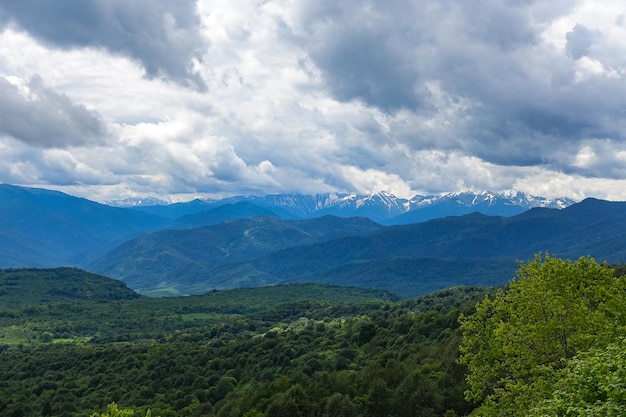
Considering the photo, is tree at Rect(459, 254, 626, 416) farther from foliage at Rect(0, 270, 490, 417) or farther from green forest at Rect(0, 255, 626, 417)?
foliage at Rect(0, 270, 490, 417)

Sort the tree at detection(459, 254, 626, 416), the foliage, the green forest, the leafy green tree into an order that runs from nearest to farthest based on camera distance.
A: the leafy green tree → the green forest → the tree at detection(459, 254, 626, 416) → the foliage

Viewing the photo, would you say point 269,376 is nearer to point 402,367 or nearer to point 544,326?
point 402,367

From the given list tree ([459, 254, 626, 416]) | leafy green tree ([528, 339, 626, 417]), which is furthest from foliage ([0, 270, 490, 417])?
leafy green tree ([528, 339, 626, 417])

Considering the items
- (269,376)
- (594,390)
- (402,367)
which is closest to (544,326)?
(594,390)

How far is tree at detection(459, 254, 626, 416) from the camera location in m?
36.9

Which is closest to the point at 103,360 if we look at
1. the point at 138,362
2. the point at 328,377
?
the point at 138,362

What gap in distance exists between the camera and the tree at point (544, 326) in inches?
1454

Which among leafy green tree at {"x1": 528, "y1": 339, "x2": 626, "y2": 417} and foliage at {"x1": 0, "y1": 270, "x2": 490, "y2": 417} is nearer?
leafy green tree at {"x1": 528, "y1": 339, "x2": 626, "y2": 417}

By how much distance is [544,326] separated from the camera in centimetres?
3891

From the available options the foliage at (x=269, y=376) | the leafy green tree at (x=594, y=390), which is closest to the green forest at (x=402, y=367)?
the leafy green tree at (x=594, y=390)

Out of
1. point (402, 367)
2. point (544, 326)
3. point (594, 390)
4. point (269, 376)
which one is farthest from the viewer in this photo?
point (269, 376)

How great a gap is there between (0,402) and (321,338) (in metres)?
77.4

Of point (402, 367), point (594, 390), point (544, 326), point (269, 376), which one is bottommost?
point (269, 376)

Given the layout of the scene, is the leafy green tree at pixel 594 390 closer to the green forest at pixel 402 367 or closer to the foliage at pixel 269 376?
the green forest at pixel 402 367
